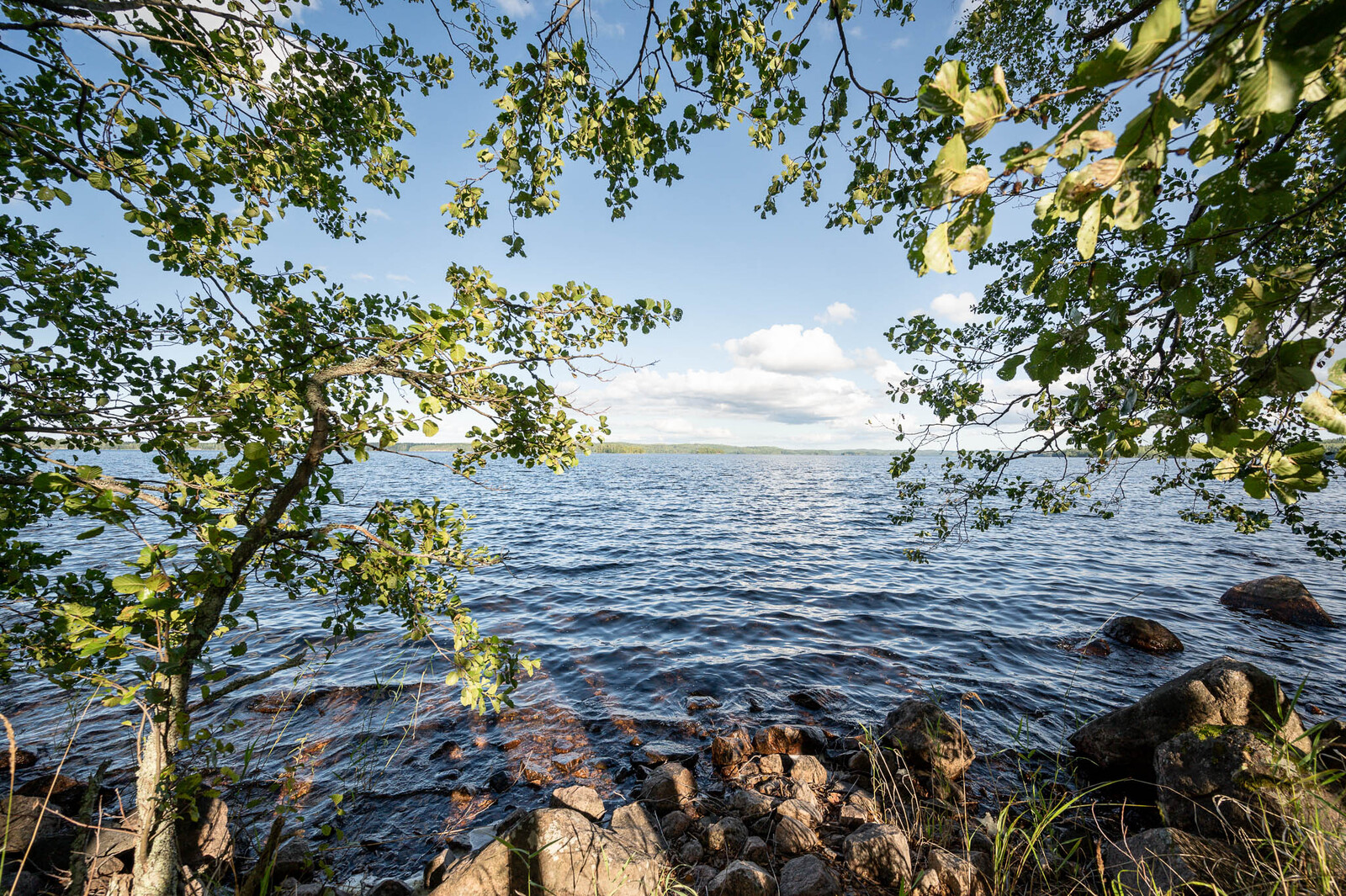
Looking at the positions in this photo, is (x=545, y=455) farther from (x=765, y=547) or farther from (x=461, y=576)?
(x=765, y=547)

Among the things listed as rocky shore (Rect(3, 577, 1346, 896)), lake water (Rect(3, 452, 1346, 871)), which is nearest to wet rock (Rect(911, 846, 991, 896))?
rocky shore (Rect(3, 577, 1346, 896))

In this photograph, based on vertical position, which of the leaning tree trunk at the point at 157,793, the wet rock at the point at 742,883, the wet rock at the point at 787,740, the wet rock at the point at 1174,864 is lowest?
the wet rock at the point at 787,740

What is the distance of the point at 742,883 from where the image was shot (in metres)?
4.38

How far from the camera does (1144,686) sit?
29.7 feet

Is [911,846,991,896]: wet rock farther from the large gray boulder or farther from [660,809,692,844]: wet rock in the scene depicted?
[660,809,692,844]: wet rock

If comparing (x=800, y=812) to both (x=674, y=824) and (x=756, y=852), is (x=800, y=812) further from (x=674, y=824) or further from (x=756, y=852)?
(x=674, y=824)

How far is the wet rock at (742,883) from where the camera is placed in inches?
171

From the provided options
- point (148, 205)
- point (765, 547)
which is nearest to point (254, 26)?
point (148, 205)

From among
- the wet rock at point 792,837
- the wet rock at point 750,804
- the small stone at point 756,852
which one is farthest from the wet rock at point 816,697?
the small stone at point 756,852

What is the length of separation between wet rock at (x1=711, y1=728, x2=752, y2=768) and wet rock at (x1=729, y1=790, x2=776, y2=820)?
922 millimetres

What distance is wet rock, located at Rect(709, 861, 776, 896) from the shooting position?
14.3ft

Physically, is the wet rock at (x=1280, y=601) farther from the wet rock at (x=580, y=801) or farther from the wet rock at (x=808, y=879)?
the wet rock at (x=580, y=801)

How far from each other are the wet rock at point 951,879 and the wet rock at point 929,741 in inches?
81.6

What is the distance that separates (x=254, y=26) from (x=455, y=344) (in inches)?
133
